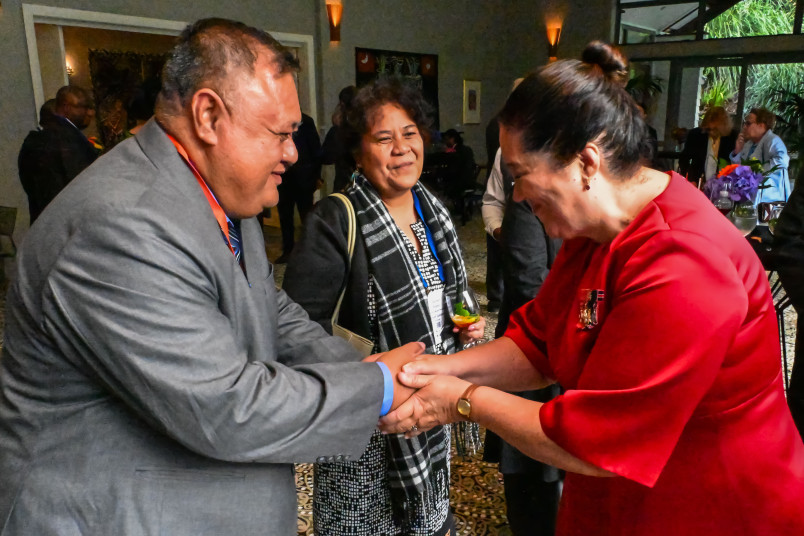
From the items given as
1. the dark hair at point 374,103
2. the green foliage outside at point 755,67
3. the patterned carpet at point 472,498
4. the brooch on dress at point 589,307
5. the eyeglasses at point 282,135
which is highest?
the green foliage outside at point 755,67

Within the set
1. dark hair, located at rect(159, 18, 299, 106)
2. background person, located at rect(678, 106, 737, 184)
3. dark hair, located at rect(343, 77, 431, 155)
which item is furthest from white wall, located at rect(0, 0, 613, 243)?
dark hair, located at rect(159, 18, 299, 106)

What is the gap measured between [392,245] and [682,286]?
0.93 meters

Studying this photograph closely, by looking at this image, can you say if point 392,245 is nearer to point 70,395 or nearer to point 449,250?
point 449,250

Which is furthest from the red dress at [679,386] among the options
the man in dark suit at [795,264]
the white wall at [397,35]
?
the white wall at [397,35]

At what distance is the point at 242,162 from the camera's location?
3.56 feet

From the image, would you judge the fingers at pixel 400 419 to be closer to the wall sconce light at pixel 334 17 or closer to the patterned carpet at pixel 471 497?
the patterned carpet at pixel 471 497

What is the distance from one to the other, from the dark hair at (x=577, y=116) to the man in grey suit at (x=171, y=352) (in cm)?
44

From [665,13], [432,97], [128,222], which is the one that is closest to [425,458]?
[128,222]

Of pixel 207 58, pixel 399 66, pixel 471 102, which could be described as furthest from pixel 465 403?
pixel 471 102

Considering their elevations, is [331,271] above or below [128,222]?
below

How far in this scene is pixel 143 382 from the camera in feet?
2.91

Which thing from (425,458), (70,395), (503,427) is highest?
(70,395)

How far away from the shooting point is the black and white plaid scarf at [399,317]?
168cm

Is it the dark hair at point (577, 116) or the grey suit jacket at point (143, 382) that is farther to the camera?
the dark hair at point (577, 116)
